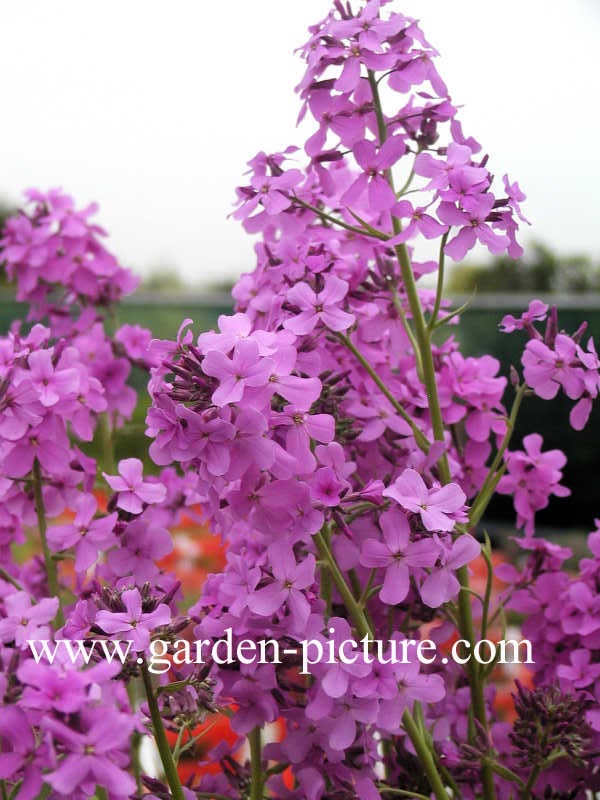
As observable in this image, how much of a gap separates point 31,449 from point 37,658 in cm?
21

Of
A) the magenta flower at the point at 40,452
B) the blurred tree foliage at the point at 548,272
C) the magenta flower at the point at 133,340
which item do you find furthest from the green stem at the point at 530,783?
the blurred tree foliage at the point at 548,272

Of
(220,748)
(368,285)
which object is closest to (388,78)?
(368,285)

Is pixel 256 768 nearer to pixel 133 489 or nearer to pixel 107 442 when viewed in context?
pixel 133 489

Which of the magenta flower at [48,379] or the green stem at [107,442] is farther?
the green stem at [107,442]

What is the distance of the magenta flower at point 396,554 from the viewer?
54 cm

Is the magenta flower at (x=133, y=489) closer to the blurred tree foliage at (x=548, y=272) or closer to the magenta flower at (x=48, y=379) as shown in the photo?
the magenta flower at (x=48, y=379)

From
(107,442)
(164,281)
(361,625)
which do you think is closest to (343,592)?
(361,625)

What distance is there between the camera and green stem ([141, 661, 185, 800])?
52 cm

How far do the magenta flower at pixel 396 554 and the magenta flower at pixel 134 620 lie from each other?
4.5 inches

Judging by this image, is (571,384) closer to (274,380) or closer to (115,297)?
(274,380)

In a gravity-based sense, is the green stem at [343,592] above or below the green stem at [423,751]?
above

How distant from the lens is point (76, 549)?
2.22ft

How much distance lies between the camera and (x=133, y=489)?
657mm

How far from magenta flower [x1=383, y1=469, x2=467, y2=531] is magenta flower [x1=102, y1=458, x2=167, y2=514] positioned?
0.58 ft
